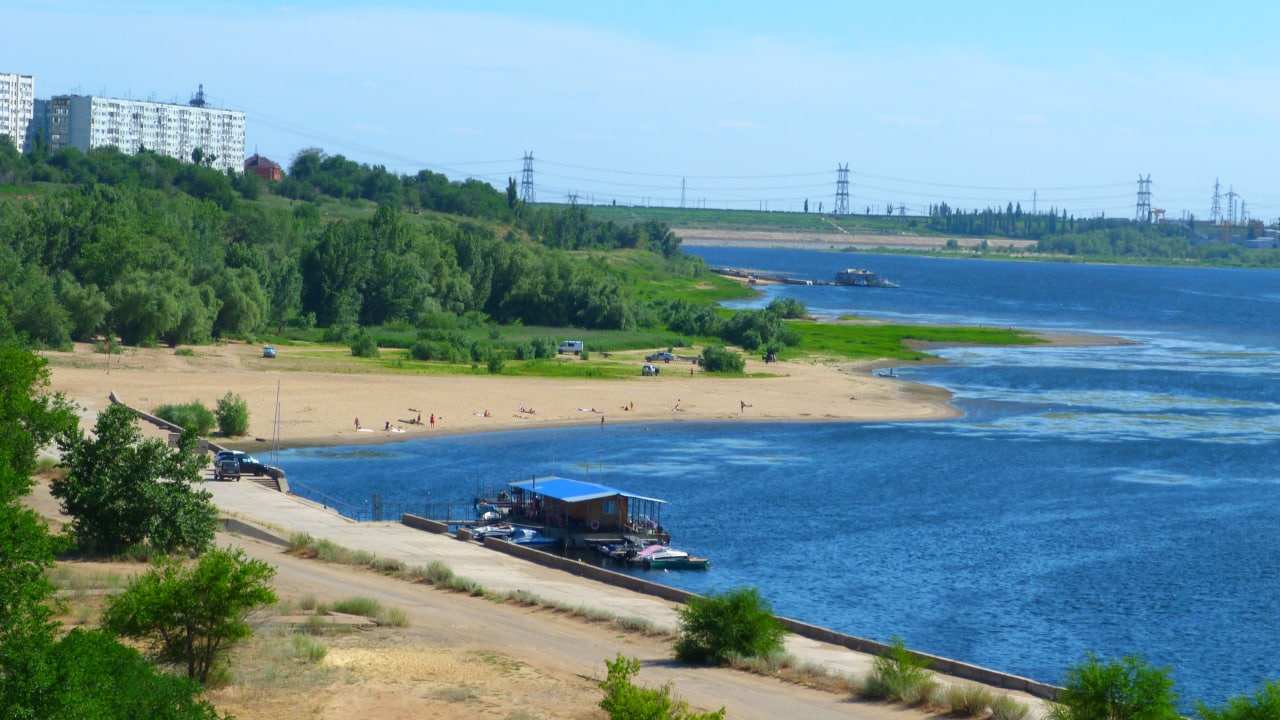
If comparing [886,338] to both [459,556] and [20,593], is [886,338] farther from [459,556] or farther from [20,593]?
[20,593]

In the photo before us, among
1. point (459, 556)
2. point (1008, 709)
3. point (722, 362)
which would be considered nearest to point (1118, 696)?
point (1008, 709)

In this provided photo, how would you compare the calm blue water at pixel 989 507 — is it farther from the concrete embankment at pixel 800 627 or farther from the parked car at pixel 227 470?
the concrete embankment at pixel 800 627

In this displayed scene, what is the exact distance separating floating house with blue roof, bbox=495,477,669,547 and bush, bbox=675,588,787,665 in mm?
18009

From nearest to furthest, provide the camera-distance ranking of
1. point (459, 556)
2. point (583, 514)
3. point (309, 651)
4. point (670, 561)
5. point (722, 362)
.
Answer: point (309, 651)
point (459, 556)
point (670, 561)
point (583, 514)
point (722, 362)

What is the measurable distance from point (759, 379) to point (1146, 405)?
24.3 metres

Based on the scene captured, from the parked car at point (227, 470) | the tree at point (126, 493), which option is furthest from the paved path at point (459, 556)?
the tree at point (126, 493)

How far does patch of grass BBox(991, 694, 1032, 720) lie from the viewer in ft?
93.1

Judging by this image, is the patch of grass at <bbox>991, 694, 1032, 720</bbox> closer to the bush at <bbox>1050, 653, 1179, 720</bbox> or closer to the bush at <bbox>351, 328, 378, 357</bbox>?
the bush at <bbox>1050, 653, 1179, 720</bbox>

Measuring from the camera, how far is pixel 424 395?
8225cm

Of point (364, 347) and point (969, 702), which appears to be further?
point (364, 347)

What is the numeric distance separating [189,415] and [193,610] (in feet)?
133

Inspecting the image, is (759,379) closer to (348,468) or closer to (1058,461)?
(1058,461)

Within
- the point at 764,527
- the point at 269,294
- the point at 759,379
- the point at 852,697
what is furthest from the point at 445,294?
the point at 852,697

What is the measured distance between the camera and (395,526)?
50875 mm
